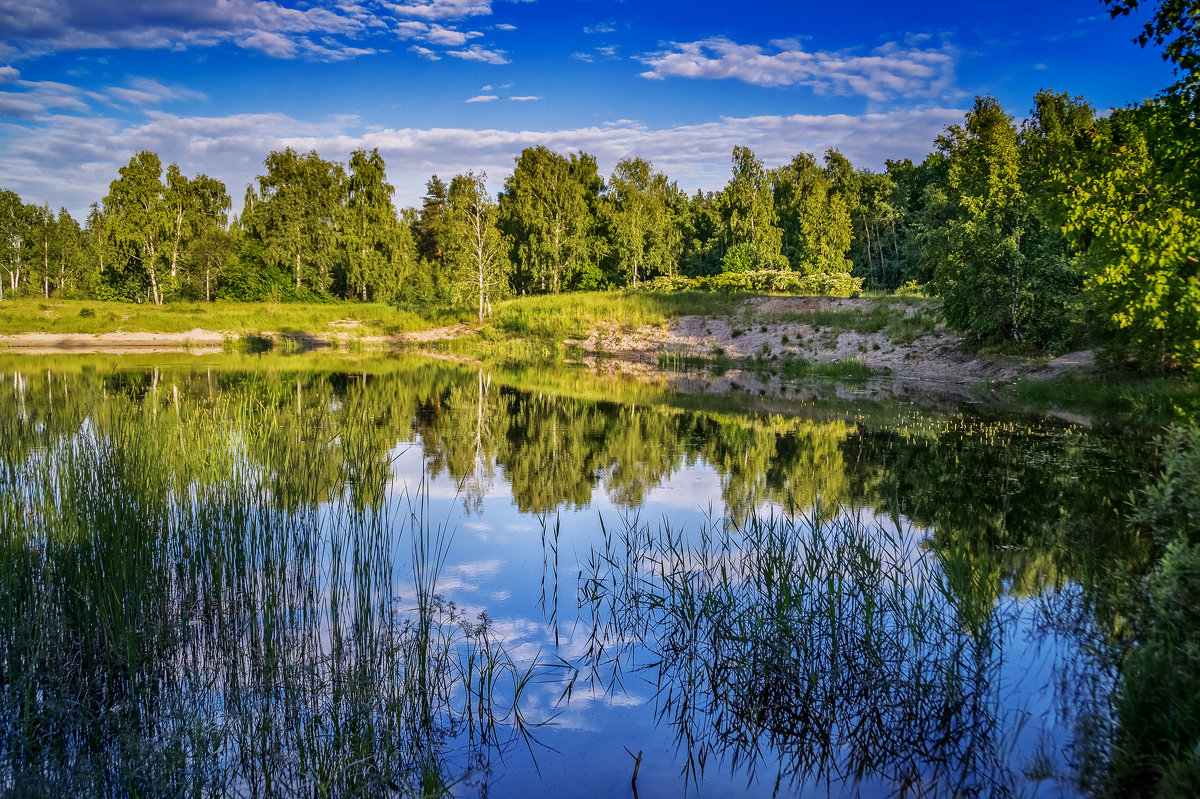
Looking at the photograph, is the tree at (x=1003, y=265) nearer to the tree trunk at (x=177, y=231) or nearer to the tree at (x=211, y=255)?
the tree trunk at (x=177, y=231)

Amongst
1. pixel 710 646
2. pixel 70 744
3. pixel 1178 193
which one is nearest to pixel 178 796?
pixel 70 744

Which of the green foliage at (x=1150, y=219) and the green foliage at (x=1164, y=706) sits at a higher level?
the green foliage at (x=1150, y=219)

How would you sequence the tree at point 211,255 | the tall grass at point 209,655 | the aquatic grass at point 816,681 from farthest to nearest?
the tree at point 211,255 < the aquatic grass at point 816,681 < the tall grass at point 209,655

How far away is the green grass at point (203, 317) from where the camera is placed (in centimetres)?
4300

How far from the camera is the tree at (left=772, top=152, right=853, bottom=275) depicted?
192 ft

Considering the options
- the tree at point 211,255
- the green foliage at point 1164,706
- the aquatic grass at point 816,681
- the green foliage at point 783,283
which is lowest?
the aquatic grass at point 816,681

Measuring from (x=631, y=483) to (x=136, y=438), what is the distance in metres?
7.04

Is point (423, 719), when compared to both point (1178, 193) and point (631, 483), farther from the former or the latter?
point (1178, 193)

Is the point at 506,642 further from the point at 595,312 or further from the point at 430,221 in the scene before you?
the point at 430,221

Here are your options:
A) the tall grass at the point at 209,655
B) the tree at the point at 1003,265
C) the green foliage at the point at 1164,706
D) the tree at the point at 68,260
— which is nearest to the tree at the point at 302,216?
the tree at the point at 68,260

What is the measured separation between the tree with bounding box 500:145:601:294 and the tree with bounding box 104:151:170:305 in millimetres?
24931

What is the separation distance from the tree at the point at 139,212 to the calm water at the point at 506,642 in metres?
51.5

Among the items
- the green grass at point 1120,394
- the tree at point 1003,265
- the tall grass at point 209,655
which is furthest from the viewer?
the tree at point 1003,265

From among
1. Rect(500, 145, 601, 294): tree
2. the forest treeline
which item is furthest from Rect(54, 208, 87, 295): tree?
Rect(500, 145, 601, 294): tree
